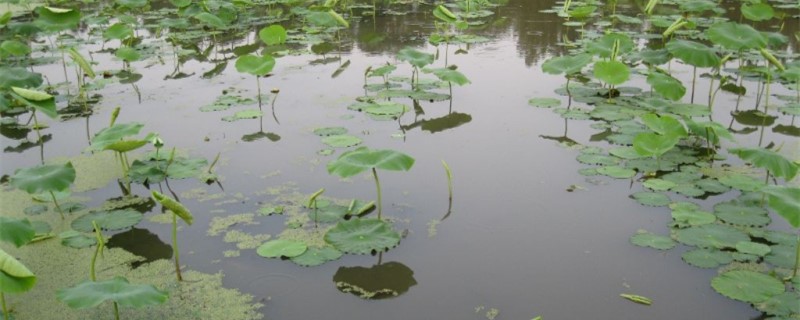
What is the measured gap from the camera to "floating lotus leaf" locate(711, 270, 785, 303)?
263cm

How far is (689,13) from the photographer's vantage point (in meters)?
8.75

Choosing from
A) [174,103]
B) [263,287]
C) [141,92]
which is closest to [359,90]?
[174,103]

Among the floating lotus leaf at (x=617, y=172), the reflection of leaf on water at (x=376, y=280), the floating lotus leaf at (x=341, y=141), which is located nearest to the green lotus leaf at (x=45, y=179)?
the reflection of leaf on water at (x=376, y=280)

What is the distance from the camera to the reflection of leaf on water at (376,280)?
9.19 ft

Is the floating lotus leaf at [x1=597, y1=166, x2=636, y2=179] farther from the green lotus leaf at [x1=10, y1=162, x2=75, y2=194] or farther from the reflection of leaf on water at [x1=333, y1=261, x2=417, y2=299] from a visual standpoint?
the green lotus leaf at [x1=10, y1=162, x2=75, y2=194]

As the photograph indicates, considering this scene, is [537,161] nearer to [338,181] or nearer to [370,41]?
[338,181]

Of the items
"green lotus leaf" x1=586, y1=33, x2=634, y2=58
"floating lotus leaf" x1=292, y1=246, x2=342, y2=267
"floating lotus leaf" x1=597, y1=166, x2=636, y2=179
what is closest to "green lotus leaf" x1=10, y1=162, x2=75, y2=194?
"floating lotus leaf" x1=292, y1=246, x2=342, y2=267

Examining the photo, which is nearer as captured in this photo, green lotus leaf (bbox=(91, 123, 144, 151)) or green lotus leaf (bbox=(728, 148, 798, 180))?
green lotus leaf (bbox=(728, 148, 798, 180))

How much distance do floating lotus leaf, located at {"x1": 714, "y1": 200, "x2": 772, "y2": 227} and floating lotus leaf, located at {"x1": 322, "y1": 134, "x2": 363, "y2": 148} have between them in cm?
223

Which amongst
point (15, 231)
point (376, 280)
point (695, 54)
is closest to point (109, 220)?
point (15, 231)

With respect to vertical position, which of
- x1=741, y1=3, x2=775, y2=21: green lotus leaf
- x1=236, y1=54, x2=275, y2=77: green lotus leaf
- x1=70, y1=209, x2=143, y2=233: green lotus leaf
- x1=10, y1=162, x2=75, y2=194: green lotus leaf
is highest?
x1=741, y1=3, x2=775, y2=21: green lotus leaf

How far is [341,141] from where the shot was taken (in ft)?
14.5

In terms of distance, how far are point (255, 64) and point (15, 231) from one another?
2853 millimetres

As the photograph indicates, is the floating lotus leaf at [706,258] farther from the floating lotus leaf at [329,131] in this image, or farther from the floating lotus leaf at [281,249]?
the floating lotus leaf at [329,131]
